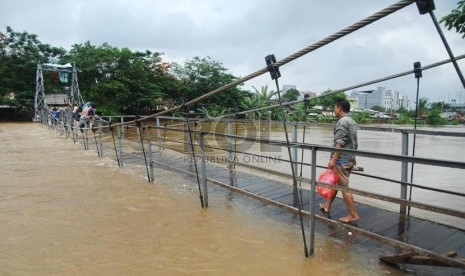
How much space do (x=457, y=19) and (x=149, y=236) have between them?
476cm

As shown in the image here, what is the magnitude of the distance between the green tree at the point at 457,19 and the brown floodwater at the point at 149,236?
3491mm

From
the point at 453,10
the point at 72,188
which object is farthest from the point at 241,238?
the point at 453,10

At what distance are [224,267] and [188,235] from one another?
816mm

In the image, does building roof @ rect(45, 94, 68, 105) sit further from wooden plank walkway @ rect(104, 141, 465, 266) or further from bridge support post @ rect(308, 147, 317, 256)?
bridge support post @ rect(308, 147, 317, 256)

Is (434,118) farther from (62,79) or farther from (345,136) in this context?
(345,136)

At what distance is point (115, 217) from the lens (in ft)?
13.8

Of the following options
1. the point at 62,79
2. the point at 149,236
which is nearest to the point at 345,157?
the point at 149,236

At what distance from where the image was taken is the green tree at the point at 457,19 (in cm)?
460

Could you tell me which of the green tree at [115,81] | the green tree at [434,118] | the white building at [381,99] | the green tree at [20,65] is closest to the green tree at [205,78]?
the green tree at [115,81]

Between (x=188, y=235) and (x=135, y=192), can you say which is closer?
(x=188, y=235)

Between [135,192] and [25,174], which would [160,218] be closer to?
[135,192]

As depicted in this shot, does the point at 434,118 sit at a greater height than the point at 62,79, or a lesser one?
lesser

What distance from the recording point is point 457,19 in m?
4.67

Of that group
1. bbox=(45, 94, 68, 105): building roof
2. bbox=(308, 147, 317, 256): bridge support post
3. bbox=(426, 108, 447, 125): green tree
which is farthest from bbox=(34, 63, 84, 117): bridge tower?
bbox=(426, 108, 447, 125): green tree
